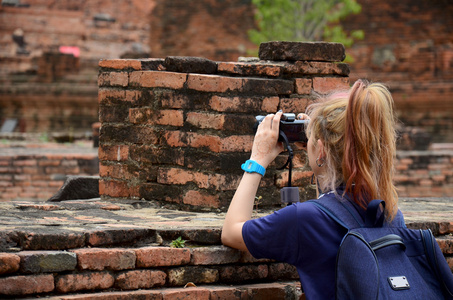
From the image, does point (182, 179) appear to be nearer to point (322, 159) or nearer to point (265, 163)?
point (265, 163)

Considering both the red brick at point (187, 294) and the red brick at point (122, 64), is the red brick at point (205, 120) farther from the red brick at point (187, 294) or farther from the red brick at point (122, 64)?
the red brick at point (187, 294)

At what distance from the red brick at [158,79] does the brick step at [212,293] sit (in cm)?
117

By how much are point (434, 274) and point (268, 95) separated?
150 cm

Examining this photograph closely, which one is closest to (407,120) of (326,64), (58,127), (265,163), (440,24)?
(440,24)

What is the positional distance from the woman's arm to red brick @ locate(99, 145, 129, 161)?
1227 millimetres

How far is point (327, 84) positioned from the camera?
10.9ft

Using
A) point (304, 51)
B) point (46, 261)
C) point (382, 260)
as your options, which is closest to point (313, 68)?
point (304, 51)

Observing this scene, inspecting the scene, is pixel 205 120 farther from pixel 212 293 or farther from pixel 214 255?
pixel 212 293

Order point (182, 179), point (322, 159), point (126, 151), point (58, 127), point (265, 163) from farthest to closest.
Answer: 1. point (58, 127)
2. point (126, 151)
3. point (182, 179)
4. point (265, 163)
5. point (322, 159)

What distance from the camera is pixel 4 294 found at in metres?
1.97

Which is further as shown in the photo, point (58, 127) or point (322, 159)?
point (58, 127)

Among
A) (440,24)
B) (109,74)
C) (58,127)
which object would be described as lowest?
(58,127)

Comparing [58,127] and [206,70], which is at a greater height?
[206,70]

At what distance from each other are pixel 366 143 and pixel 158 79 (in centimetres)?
156
